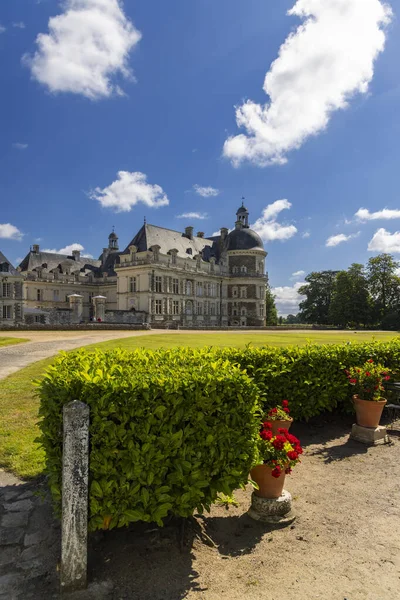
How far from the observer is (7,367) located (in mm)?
14117

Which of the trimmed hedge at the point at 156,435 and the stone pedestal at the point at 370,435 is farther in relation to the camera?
the stone pedestal at the point at 370,435

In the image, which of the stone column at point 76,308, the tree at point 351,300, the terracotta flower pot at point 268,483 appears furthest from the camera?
the tree at point 351,300

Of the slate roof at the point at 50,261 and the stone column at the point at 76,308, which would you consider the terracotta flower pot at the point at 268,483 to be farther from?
the slate roof at the point at 50,261

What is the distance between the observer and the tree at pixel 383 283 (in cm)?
6688

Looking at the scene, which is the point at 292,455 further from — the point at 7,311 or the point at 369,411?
the point at 7,311

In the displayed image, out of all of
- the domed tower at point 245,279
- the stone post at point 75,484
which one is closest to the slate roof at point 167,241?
the domed tower at point 245,279

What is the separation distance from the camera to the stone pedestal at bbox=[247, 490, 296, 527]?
455 cm

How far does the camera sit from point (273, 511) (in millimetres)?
4574

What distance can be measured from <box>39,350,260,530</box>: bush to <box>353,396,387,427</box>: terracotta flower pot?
404 centimetres

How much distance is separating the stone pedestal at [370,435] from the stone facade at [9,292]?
51222 mm

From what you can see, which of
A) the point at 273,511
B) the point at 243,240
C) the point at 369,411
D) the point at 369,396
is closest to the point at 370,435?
the point at 369,411

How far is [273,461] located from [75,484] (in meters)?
2.27

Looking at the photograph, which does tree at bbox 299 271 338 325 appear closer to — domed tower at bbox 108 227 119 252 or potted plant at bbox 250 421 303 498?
domed tower at bbox 108 227 119 252

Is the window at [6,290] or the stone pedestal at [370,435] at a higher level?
the window at [6,290]
